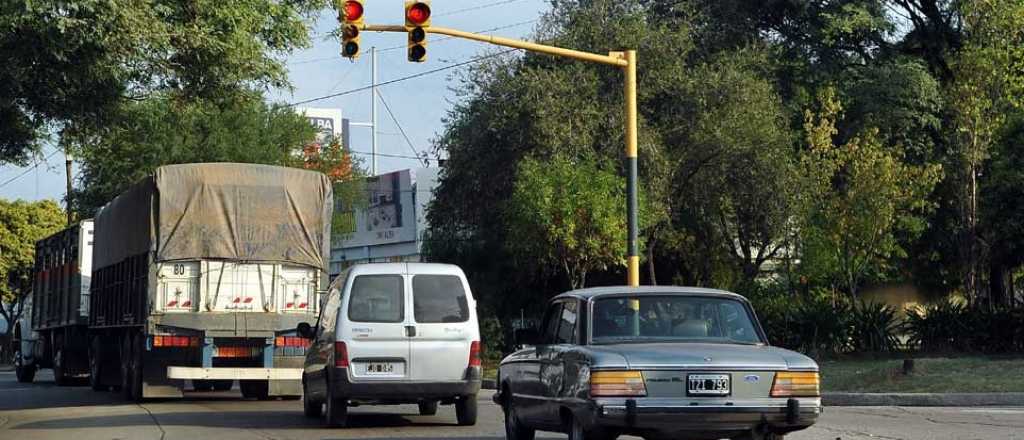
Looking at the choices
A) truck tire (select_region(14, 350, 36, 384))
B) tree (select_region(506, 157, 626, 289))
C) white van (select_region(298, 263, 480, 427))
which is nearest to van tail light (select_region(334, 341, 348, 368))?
white van (select_region(298, 263, 480, 427))

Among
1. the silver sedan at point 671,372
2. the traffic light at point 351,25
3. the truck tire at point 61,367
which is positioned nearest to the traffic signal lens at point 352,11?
the traffic light at point 351,25

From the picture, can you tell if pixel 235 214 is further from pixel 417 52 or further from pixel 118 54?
pixel 118 54

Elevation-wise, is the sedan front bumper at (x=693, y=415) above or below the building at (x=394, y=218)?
below

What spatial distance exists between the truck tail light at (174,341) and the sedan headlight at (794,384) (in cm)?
1239

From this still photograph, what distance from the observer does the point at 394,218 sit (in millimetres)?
70688

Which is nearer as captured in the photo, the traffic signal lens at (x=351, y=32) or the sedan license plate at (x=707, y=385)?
the sedan license plate at (x=707, y=385)

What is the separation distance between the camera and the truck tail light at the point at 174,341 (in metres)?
20.8

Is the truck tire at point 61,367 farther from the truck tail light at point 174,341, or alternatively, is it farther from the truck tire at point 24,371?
the truck tail light at point 174,341

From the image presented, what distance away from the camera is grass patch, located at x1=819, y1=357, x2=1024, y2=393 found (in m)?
21.3

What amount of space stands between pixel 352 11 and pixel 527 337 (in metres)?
8.37

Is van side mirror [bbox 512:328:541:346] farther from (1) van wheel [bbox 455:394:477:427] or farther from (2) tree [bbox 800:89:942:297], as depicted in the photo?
(2) tree [bbox 800:89:942:297]

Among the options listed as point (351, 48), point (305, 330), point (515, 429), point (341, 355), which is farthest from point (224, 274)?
point (515, 429)

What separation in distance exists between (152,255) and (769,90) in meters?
17.7

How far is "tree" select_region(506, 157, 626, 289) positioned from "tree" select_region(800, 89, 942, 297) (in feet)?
15.2
